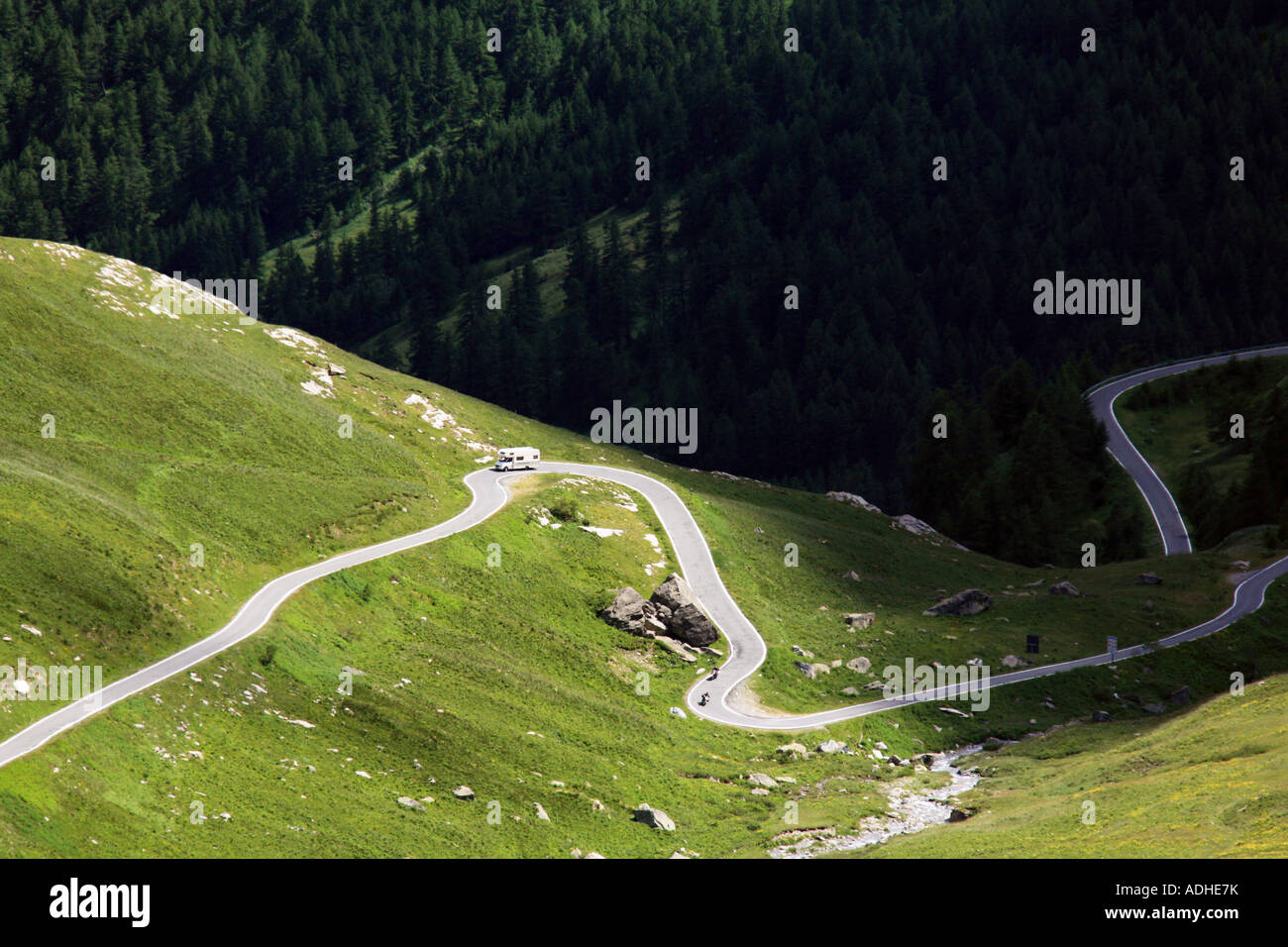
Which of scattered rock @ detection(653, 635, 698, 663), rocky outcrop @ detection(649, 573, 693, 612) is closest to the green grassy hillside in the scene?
rocky outcrop @ detection(649, 573, 693, 612)

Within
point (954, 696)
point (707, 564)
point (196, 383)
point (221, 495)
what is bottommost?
point (954, 696)

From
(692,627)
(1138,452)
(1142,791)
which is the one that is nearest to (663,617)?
(692,627)

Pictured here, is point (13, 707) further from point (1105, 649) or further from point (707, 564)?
point (1105, 649)

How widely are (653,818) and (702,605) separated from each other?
26.3 metres

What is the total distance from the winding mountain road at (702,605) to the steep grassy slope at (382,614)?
39.5 inches

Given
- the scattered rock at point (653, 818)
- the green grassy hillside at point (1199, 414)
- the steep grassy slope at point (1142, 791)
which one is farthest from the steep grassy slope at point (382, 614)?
the green grassy hillside at point (1199, 414)

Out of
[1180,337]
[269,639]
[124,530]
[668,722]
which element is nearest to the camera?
[269,639]

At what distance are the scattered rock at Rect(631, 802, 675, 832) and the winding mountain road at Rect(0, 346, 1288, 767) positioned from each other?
13.1m

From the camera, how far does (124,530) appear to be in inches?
2370

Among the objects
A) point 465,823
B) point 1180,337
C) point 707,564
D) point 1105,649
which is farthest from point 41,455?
point 1180,337

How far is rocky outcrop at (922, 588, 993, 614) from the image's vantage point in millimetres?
83625

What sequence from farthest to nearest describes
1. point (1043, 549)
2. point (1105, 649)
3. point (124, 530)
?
1. point (1043, 549)
2. point (1105, 649)
3. point (124, 530)

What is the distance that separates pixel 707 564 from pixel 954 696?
732 inches

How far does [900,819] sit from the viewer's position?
54.4m
